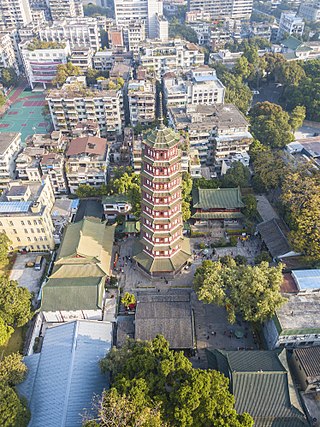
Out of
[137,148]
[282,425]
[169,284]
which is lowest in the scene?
[169,284]

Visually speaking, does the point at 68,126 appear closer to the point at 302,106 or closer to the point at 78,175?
the point at 78,175

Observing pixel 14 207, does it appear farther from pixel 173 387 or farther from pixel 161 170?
pixel 173 387

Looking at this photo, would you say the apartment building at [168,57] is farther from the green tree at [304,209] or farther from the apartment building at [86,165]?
the green tree at [304,209]

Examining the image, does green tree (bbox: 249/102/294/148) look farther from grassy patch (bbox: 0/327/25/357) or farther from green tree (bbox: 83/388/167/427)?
green tree (bbox: 83/388/167/427)

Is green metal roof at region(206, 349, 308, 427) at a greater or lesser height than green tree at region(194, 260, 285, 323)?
lesser

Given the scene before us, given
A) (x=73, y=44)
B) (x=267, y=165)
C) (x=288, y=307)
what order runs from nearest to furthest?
(x=288, y=307), (x=267, y=165), (x=73, y=44)

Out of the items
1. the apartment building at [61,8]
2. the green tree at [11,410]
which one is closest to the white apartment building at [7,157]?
the green tree at [11,410]

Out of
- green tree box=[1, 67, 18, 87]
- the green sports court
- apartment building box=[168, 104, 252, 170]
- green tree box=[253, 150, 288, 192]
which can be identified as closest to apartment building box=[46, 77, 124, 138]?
the green sports court

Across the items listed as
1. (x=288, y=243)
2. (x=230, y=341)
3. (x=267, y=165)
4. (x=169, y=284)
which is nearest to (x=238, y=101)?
(x=267, y=165)
